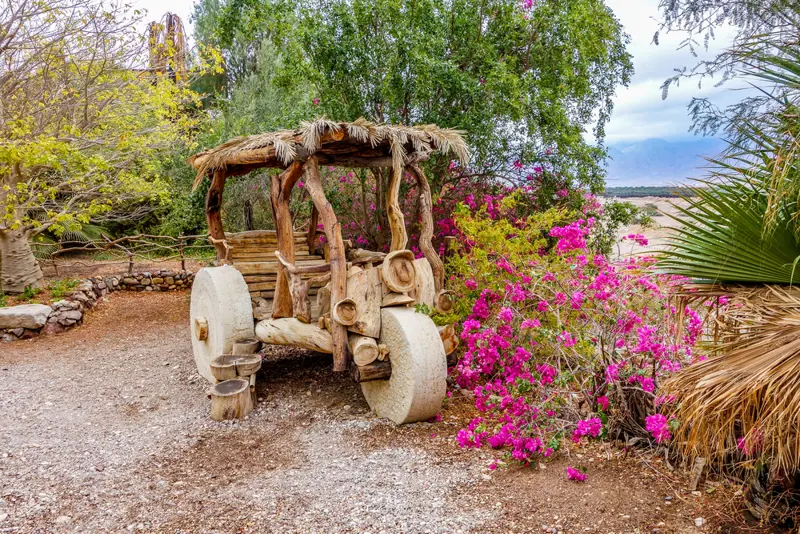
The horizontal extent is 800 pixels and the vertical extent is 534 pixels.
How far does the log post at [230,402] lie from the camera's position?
5.25m

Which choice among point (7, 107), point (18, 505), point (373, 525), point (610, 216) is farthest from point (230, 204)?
point (373, 525)

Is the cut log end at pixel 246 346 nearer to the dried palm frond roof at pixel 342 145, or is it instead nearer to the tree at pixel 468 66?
the dried palm frond roof at pixel 342 145

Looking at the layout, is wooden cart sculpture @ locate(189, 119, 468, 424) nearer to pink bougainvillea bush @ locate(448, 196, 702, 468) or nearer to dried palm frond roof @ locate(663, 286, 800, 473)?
pink bougainvillea bush @ locate(448, 196, 702, 468)

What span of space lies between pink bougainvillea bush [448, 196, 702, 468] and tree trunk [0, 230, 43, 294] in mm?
8040

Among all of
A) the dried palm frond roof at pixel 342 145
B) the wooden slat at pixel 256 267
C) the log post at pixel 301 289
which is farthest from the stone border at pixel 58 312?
the log post at pixel 301 289

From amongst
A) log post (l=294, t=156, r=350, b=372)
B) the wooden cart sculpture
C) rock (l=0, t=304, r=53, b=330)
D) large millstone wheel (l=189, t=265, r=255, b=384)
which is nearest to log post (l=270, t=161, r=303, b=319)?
the wooden cart sculpture

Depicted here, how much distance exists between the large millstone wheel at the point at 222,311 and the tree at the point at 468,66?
118 inches

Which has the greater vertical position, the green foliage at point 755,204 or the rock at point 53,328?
the green foliage at point 755,204

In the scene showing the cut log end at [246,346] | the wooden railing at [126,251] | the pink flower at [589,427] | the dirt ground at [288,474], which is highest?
the wooden railing at [126,251]

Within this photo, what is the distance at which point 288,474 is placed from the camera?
4.19 metres

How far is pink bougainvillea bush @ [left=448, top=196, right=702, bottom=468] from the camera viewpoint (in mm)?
4109

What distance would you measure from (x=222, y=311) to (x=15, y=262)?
6213 mm

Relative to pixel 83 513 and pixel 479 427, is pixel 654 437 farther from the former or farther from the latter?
pixel 83 513

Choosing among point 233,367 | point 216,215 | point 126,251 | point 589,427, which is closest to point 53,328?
point 126,251
